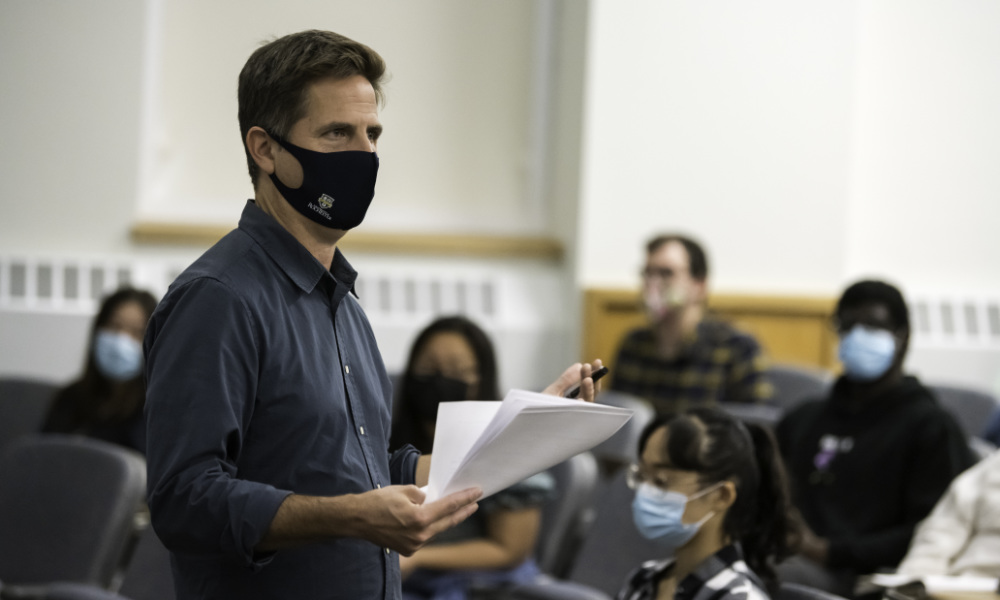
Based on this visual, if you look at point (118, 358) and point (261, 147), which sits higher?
point (261, 147)

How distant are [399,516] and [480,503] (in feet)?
5.03

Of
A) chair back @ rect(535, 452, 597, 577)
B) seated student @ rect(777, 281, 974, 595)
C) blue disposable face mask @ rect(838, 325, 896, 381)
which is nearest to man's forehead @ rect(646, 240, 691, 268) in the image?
seated student @ rect(777, 281, 974, 595)

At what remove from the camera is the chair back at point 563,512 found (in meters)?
2.87

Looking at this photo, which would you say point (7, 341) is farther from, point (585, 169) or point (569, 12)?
point (569, 12)

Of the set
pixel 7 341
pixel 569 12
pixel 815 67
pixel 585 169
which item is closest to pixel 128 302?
pixel 7 341

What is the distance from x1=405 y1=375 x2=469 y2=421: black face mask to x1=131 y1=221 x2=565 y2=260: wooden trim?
2.23 m

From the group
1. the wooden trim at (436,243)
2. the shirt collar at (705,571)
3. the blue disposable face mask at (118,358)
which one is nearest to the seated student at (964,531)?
the shirt collar at (705,571)

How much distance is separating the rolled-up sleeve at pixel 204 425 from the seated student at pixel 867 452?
1.83m

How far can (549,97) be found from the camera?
17.2 feet

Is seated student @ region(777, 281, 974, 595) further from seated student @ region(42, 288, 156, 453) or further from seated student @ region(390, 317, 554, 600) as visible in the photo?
seated student @ region(42, 288, 156, 453)

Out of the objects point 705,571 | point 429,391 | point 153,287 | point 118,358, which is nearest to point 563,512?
point 429,391

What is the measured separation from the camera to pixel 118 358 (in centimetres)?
353

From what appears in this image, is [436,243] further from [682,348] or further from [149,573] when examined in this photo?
[149,573]

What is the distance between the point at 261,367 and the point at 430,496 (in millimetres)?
230
